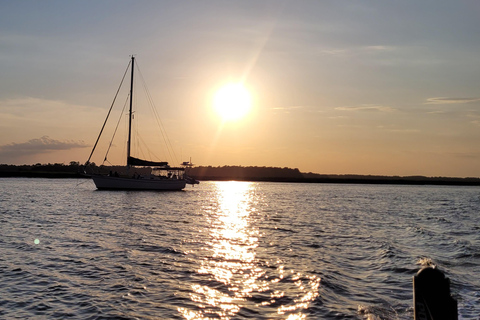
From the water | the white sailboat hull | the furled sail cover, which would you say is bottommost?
the water

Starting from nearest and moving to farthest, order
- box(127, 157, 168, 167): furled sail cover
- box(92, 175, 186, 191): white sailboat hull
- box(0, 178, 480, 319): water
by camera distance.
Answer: box(0, 178, 480, 319): water < box(92, 175, 186, 191): white sailboat hull < box(127, 157, 168, 167): furled sail cover

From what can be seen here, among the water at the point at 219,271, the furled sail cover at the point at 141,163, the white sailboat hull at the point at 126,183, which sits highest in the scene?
the furled sail cover at the point at 141,163

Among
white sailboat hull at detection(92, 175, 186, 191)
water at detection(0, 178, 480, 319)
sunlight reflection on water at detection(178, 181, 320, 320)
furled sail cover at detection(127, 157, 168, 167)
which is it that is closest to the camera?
sunlight reflection on water at detection(178, 181, 320, 320)

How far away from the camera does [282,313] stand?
11.1 metres

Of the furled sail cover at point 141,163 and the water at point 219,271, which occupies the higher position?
the furled sail cover at point 141,163

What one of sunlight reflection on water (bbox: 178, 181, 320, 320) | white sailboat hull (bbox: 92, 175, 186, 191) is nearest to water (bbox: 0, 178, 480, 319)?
sunlight reflection on water (bbox: 178, 181, 320, 320)

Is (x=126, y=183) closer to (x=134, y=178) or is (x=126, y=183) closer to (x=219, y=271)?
(x=134, y=178)

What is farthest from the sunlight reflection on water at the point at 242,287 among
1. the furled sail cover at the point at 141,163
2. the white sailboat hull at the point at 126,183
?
the furled sail cover at the point at 141,163

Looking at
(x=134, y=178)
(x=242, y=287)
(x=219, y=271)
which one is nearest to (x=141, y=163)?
(x=134, y=178)

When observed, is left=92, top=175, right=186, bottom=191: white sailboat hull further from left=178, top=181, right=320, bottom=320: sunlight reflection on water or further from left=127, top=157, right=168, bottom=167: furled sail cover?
left=178, top=181, right=320, bottom=320: sunlight reflection on water

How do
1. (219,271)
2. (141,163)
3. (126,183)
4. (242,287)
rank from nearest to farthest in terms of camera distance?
(242,287) → (219,271) → (126,183) → (141,163)

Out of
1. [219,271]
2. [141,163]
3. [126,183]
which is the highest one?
[141,163]

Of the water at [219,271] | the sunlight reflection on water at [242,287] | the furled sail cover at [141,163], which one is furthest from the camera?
the furled sail cover at [141,163]

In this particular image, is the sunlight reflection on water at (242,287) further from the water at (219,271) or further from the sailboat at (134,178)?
the sailboat at (134,178)
